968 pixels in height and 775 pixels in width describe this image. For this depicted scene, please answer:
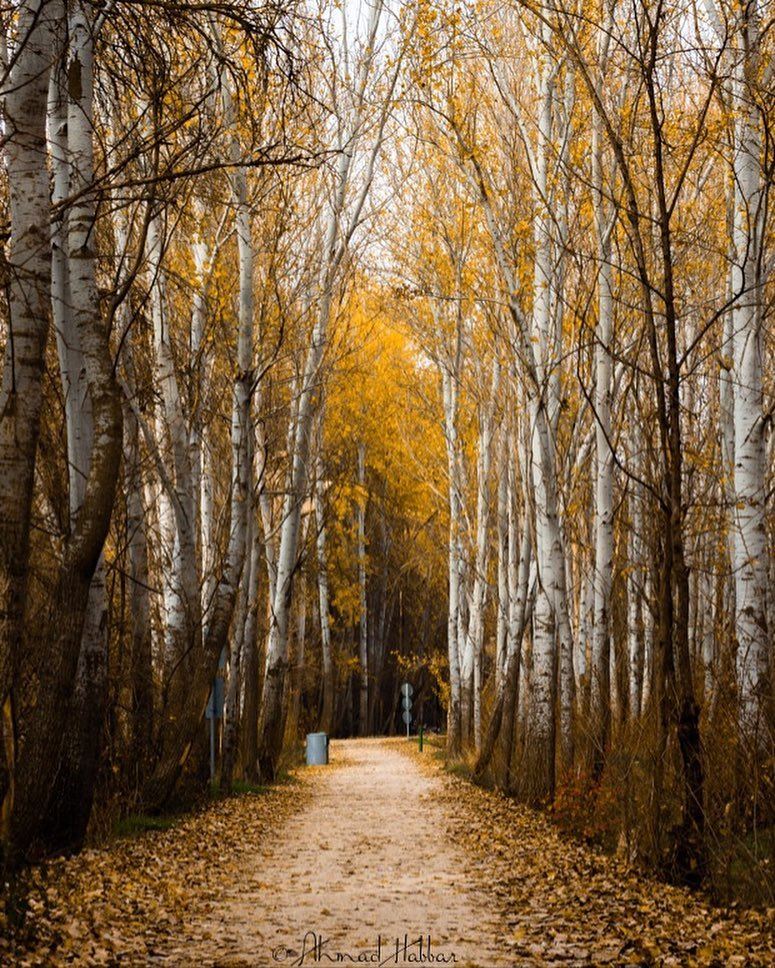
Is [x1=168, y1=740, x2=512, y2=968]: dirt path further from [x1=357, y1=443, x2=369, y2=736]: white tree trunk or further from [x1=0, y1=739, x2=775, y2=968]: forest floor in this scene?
[x1=357, y1=443, x2=369, y2=736]: white tree trunk

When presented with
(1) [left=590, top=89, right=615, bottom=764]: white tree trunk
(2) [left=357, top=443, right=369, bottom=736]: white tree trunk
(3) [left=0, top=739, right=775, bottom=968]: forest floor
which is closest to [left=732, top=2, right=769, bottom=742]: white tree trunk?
(3) [left=0, top=739, right=775, bottom=968]: forest floor

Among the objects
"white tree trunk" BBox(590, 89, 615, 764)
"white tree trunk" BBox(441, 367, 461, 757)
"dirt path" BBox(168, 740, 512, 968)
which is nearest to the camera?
"dirt path" BBox(168, 740, 512, 968)

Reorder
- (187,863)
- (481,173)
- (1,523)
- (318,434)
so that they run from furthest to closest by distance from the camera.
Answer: (318,434), (481,173), (187,863), (1,523)

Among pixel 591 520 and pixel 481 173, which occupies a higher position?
pixel 481 173

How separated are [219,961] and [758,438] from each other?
Answer: 22.0 feet

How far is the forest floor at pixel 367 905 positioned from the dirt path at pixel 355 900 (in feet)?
0.05

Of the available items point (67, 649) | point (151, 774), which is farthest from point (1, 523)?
point (151, 774)

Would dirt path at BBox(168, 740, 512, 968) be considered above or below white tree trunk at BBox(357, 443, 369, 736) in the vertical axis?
below

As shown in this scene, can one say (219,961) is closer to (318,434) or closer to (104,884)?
(104,884)

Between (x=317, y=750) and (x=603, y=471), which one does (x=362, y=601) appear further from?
(x=603, y=471)

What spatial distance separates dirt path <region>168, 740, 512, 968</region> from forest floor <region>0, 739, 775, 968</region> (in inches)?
0.6

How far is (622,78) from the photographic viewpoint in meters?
16.2

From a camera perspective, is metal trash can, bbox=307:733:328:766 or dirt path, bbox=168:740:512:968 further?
metal trash can, bbox=307:733:328:766

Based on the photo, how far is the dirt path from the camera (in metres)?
6.37
